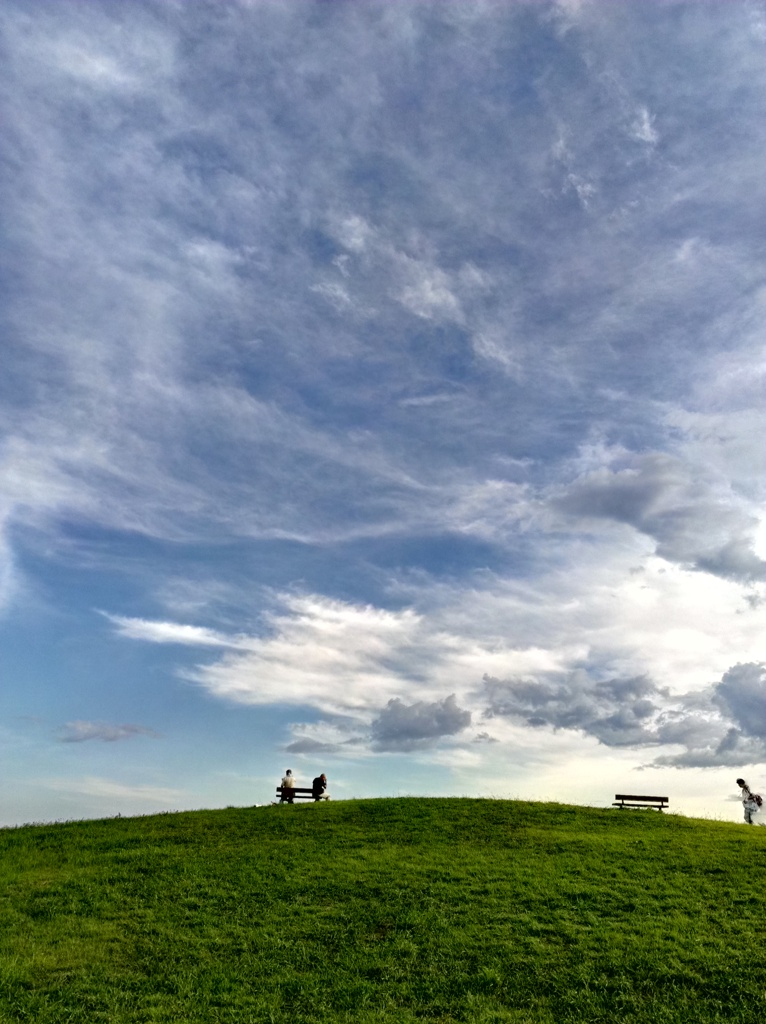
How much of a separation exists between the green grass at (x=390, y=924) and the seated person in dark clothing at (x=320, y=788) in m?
7.89

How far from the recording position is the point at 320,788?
44844 millimetres

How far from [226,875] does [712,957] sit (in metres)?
17.0

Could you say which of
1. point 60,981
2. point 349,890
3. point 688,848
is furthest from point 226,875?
point 688,848

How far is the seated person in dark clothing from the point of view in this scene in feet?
145

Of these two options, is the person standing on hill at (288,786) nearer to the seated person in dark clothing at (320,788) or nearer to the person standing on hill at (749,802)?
the seated person in dark clothing at (320,788)

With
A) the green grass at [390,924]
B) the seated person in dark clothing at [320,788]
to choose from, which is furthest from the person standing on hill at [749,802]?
the seated person in dark clothing at [320,788]

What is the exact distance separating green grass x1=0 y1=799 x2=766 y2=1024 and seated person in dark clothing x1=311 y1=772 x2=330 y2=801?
7.89 metres

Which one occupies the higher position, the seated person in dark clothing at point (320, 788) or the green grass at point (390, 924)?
the seated person in dark clothing at point (320, 788)

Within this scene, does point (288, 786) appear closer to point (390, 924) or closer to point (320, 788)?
point (320, 788)

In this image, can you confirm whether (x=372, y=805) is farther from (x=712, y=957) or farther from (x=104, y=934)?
(x=712, y=957)

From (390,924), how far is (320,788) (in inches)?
864

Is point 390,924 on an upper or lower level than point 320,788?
lower

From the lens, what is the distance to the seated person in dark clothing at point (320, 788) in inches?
1740

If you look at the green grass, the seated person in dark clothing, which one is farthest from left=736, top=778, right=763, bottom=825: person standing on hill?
the seated person in dark clothing
